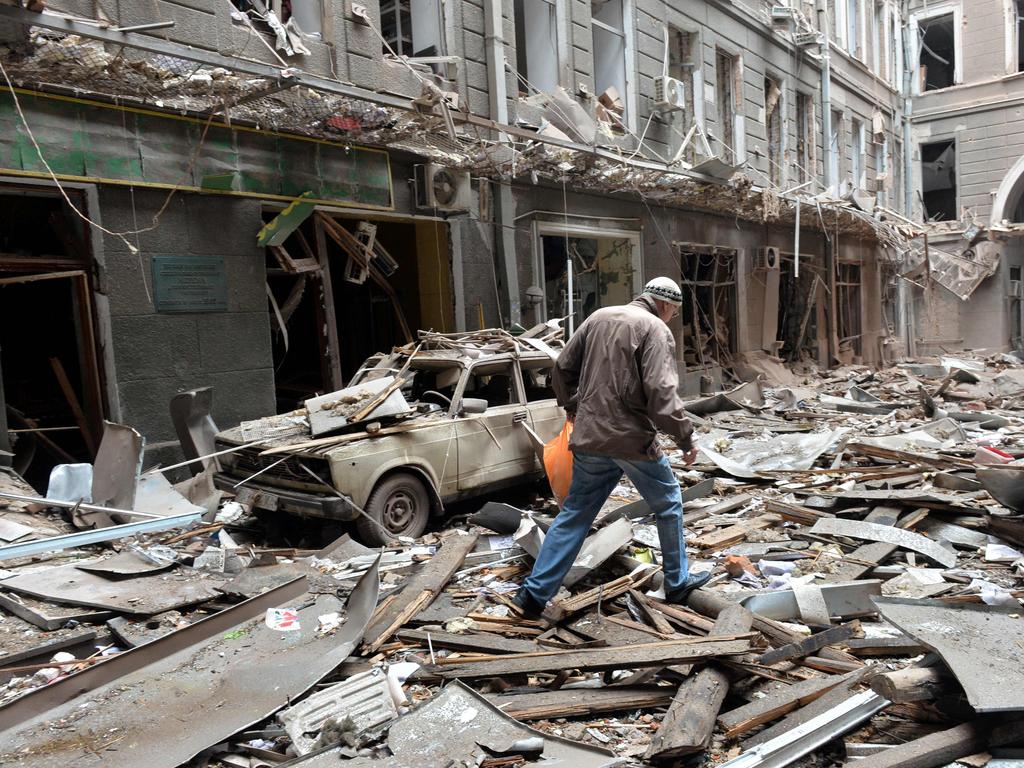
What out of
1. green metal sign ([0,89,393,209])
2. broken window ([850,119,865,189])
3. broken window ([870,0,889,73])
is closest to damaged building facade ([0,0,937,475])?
green metal sign ([0,89,393,209])

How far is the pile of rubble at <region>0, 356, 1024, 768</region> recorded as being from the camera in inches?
127

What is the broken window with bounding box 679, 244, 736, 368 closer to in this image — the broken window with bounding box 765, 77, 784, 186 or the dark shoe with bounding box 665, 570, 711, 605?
the broken window with bounding box 765, 77, 784, 186

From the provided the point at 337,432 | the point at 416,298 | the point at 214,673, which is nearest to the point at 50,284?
the point at 416,298

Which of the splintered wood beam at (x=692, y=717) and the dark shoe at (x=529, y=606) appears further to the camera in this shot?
the dark shoe at (x=529, y=606)

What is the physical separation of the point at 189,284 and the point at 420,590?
516 centimetres

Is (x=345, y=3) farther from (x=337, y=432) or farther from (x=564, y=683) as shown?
(x=564, y=683)

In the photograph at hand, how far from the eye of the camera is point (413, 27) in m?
11.5

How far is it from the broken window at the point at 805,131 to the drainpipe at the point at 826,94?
1.60 ft

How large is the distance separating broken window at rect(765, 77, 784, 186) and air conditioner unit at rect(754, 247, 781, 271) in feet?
6.46

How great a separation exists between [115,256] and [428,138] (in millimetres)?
4335

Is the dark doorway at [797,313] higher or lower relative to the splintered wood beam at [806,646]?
higher

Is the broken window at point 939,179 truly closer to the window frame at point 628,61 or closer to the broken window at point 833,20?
the broken window at point 833,20

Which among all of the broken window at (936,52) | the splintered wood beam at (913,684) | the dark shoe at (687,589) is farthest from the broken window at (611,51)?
the broken window at (936,52)

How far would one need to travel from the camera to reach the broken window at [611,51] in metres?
14.5
